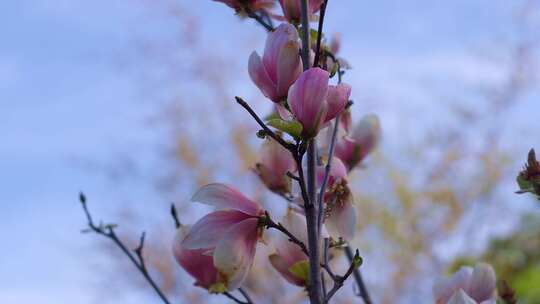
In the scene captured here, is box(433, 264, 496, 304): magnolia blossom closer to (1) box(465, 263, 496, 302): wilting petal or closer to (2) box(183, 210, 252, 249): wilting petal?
(1) box(465, 263, 496, 302): wilting petal

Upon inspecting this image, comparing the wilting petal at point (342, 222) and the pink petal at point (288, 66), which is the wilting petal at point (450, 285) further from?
the pink petal at point (288, 66)

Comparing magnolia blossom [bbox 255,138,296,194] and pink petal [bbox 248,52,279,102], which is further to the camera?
magnolia blossom [bbox 255,138,296,194]

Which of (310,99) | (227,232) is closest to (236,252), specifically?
(227,232)

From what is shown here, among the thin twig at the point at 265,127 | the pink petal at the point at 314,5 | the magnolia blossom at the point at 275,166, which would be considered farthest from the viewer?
the magnolia blossom at the point at 275,166

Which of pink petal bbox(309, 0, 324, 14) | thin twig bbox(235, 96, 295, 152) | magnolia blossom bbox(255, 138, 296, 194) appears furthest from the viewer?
magnolia blossom bbox(255, 138, 296, 194)

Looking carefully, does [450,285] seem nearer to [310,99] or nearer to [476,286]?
[476,286]

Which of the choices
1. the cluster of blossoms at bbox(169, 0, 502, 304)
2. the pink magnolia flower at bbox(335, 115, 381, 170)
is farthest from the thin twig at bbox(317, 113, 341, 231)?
the pink magnolia flower at bbox(335, 115, 381, 170)

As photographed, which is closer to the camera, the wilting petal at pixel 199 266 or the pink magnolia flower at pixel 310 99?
the pink magnolia flower at pixel 310 99

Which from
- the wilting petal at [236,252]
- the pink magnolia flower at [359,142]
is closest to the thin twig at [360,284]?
the pink magnolia flower at [359,142]
